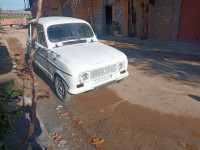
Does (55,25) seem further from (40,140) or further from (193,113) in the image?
(193,113)

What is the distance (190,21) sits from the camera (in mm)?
10625

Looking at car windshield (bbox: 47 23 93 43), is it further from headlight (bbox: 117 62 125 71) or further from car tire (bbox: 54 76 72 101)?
headlight (bbox: 117 62 125 71)

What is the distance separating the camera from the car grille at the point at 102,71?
3.83 meters

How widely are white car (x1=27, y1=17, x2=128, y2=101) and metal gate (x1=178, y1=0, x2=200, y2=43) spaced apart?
8184mm

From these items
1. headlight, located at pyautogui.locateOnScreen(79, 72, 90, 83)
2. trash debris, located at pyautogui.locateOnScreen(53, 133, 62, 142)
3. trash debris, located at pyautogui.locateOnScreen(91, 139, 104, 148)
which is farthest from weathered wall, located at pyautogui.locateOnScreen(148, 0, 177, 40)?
trash debris, located at pyautogui.locateOnScreen(53, 133, 62, 142)

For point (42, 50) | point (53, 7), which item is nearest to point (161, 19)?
point (42, 50)

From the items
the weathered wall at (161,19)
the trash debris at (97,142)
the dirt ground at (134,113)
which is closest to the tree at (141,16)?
the weathered wall at (161,19)

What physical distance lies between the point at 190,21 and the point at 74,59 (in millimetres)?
9876

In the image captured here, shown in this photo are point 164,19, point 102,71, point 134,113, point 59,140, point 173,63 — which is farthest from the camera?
point 164,19

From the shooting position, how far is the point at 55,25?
490 cm

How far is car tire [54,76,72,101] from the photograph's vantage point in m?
4.04

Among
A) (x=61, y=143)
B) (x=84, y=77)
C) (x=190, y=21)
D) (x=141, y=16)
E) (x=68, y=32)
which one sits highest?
(x=141, y=16)

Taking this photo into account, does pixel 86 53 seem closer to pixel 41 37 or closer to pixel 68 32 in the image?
pixel 68 32

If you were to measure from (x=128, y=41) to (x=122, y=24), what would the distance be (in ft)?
11.4
